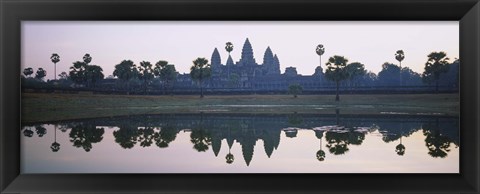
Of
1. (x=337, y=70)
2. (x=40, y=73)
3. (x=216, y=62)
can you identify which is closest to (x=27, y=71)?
(x=40, y=73)

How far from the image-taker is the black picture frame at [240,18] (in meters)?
1.80

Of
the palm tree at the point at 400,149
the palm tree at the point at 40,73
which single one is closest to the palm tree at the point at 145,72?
the palm tree at the point at 40,73

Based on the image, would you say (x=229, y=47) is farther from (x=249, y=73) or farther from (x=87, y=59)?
(x=87, y=59)

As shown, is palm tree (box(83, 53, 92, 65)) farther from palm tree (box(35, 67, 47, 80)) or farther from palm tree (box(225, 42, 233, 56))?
palm tree (box(225, 42, 233, 56))

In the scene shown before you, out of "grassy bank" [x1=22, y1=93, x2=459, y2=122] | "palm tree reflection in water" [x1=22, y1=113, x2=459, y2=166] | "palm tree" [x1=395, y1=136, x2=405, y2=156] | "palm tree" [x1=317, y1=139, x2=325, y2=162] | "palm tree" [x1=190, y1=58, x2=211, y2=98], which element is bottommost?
"palm tree" [x1=317, y1=139, x2=325, y2=162]

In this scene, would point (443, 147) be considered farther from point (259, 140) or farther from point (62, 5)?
point (62, 5)

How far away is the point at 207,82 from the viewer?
12.3ft

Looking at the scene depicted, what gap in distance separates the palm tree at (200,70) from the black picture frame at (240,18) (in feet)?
5.63

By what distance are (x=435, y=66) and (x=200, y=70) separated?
1841mm

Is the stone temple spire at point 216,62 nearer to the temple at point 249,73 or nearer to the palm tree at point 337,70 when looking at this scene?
the temple at point 249,73

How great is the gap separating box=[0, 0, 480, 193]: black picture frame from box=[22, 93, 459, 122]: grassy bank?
1.30m

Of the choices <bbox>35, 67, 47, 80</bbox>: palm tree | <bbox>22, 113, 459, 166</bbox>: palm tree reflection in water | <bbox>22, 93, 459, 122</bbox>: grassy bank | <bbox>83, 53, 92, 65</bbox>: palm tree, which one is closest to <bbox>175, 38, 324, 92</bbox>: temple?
<bbox>22, 93, 459, 122</bbox>: grassy bank

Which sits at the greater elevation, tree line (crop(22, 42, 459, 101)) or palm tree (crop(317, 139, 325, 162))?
tree line (crop(22, 42, 459, 101))

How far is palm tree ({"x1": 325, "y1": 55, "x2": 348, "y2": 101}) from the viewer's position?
3634 millimetres
